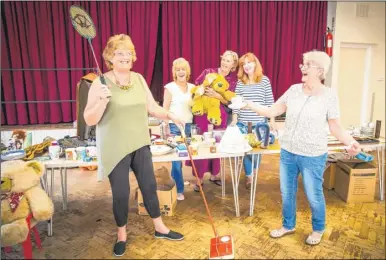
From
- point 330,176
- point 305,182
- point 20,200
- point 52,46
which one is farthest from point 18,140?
point 330,176

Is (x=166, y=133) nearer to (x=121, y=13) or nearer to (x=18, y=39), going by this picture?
(x=121, y=13)

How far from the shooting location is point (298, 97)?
1.81 metres

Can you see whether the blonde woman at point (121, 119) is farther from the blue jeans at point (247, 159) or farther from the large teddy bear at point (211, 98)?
the blue jeans at point (247, 159)

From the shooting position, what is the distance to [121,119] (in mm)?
1688

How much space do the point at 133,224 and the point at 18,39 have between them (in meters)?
3.12

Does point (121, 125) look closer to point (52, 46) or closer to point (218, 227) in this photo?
point (218, 227)

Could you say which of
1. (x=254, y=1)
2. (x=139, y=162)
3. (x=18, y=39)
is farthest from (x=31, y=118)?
(x=254, y=1)

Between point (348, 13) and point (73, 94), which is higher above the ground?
point (348, 13)

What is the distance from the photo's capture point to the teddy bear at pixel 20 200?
1702mm

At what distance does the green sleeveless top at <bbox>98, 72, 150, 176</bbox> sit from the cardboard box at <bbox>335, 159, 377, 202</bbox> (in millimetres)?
1862

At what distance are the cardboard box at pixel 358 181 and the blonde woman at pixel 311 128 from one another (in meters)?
0.85

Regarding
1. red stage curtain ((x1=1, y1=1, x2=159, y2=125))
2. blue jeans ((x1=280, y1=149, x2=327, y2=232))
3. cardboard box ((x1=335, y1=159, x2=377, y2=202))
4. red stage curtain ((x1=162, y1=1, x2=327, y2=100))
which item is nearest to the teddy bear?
blue jeans ((x1=280, y1=149, x2=327, y2=232))

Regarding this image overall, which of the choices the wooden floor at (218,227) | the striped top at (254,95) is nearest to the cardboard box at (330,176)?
the wooden floor at (218,227)

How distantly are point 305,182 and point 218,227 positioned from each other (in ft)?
2.42
